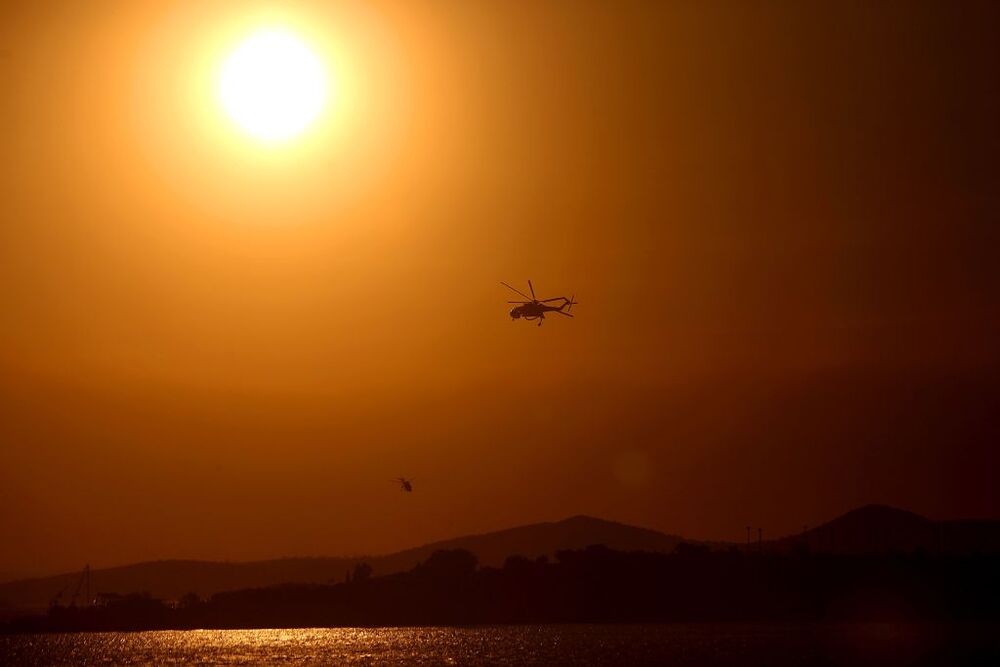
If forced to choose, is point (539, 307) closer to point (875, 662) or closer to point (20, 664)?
point (875, 662)

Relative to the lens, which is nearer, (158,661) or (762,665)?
(762,665)

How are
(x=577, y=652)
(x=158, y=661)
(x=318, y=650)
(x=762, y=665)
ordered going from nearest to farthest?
(x=762, y=665), (x=577, y=652), (x=158, y=661), (x=318, y=650)

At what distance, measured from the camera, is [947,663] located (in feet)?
456

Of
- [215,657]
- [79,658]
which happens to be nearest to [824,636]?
[215,657]

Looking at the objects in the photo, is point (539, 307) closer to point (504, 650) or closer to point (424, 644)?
point (504, 650)

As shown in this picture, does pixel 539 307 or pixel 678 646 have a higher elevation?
pixel 539 307

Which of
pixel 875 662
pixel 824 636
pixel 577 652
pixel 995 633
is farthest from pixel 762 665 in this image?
pixel 995 633

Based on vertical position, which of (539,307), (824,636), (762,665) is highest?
(539,307)

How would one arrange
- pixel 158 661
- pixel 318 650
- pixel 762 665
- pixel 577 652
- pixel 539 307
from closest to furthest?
pixel 539 307
pixel 762 665
pixel 577 652
pixel 158 661
pixel 318 650

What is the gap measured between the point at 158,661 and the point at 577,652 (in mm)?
56029

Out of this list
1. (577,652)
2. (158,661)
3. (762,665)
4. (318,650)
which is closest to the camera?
(762,665)

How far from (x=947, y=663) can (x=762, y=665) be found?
1912cm

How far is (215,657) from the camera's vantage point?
183125mm

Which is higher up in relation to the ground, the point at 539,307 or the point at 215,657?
the point at 539,307
